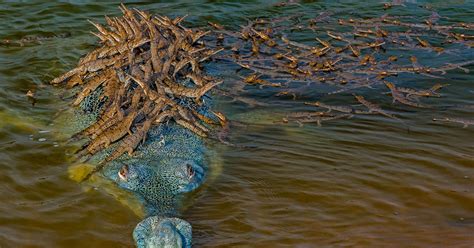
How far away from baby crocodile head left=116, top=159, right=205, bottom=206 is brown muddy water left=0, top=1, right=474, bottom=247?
0.17 meters

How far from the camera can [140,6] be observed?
1133 cm

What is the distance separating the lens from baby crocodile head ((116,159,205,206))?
500 centimetres

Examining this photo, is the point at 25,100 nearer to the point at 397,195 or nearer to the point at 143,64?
the point at 143,64

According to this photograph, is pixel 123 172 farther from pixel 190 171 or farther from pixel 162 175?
pixel 190 171

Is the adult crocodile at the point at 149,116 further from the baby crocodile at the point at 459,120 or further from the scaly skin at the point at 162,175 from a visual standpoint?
the baby crocodile at the point at 459,120

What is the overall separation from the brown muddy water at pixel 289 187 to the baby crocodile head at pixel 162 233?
0.57 feet

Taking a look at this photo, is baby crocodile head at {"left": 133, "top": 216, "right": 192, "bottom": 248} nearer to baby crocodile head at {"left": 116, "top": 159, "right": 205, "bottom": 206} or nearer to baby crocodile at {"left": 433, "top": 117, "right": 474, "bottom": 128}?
baby crocodile head at {"left": 116, "top": 159, "right": 205, "bottom": 206}

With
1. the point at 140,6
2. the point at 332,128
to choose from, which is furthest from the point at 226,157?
the point at 140,6

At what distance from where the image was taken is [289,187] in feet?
17.7

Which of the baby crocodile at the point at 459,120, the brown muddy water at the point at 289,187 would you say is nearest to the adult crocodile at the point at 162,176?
the brown muddy water at the point at 289,187

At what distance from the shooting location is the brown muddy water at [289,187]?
4656mm

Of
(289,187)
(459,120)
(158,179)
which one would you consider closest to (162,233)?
(158,179)

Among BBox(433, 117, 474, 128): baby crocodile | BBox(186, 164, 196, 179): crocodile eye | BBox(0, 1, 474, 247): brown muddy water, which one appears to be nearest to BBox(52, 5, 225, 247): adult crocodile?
BBox(186, 164, 196, 179): crocodile eye

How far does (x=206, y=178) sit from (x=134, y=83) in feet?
5.88
